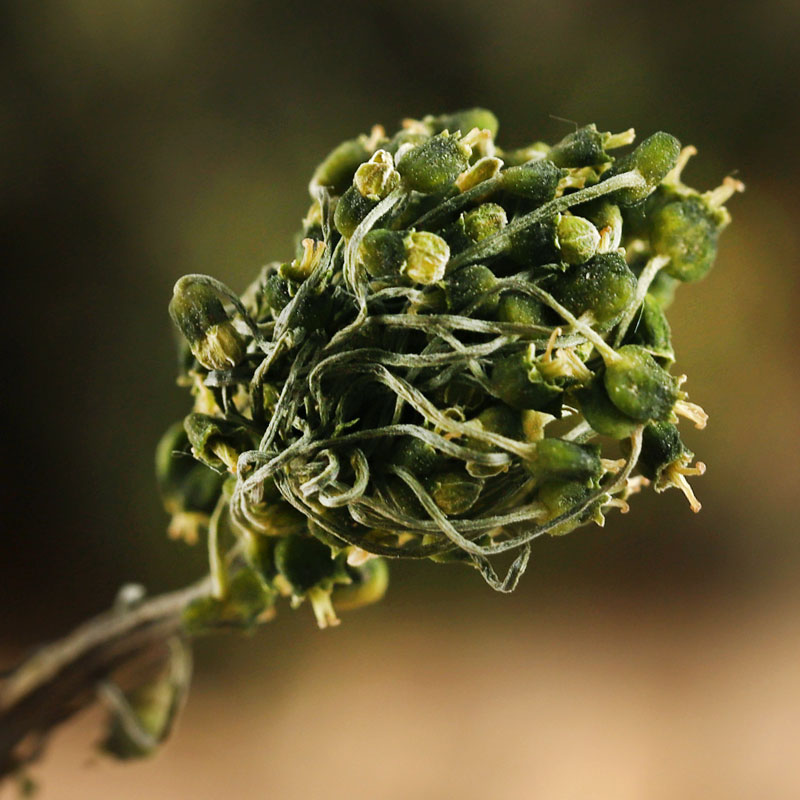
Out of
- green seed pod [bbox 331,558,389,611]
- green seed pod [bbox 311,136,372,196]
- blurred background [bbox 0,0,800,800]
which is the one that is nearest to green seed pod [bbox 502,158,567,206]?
green seed pod [bbox 311,136,372,196]

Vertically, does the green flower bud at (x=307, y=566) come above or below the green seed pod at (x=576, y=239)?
below

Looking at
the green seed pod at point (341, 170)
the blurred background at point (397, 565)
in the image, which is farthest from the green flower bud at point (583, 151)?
the blurred background at point (397, 565)

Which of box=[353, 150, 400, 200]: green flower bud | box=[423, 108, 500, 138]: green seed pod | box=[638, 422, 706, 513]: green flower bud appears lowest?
box=[638, 422, 706, 513]: green flower bud

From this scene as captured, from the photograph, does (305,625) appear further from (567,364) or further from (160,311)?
(567,364)

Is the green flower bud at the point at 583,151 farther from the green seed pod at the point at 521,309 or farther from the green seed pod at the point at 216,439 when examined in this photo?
the green seed pod at the point at 216,439

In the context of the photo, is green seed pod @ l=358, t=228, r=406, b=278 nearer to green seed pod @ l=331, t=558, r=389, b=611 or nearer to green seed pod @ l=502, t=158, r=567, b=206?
green seed pod @ l=502, t=158, r=567, b=206

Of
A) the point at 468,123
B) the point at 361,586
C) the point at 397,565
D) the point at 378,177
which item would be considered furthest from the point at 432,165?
the point at 397,565
